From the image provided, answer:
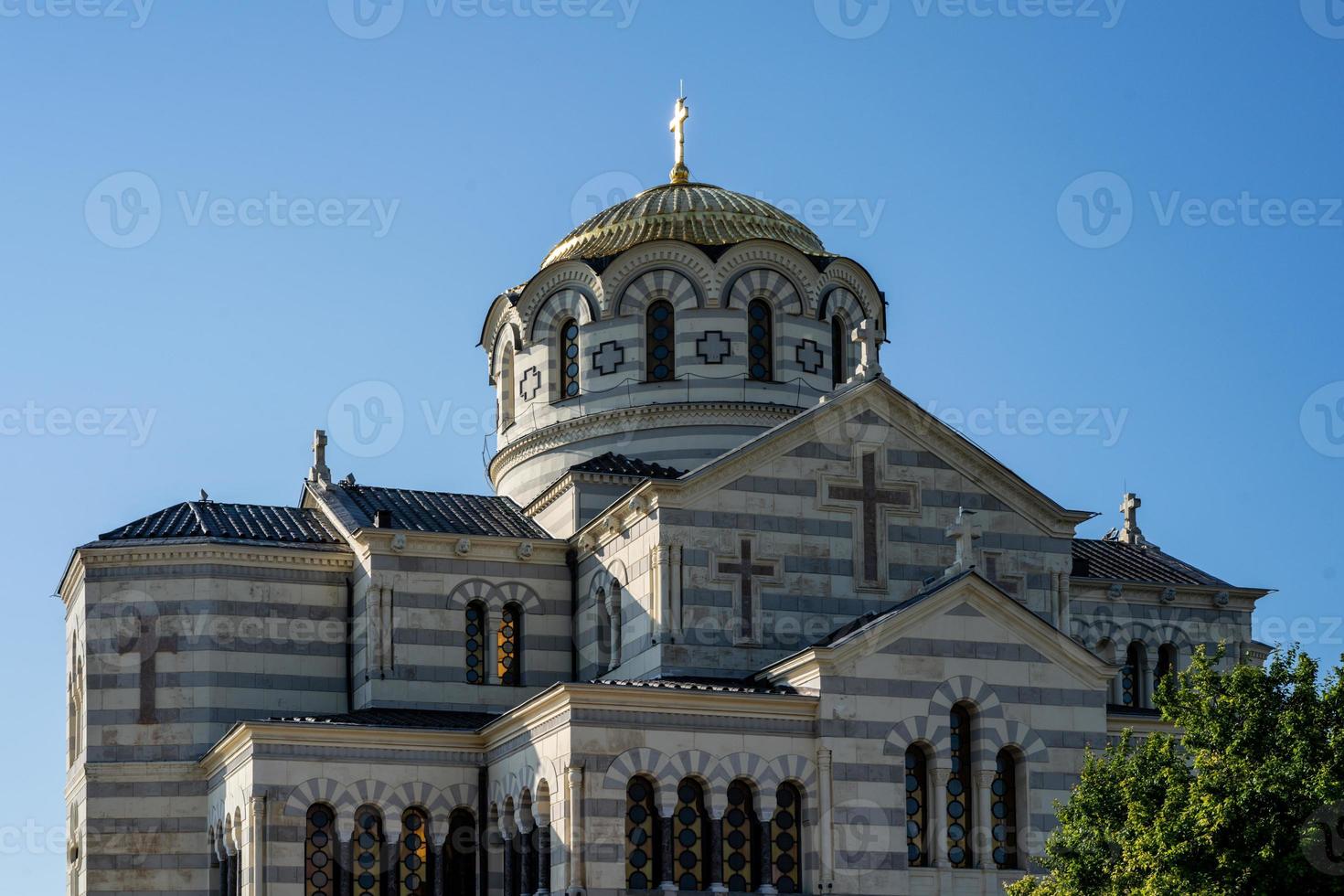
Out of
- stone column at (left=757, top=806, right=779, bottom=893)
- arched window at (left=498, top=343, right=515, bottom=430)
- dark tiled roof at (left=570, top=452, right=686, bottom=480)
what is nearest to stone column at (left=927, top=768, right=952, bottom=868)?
stone column at (left=757, top=806, right=779, bottom=893)

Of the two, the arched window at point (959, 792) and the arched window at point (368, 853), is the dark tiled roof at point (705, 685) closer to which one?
the arched window at point (959, 792)

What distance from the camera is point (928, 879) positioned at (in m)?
34.0

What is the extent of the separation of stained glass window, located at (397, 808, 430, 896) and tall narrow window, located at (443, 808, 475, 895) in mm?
505

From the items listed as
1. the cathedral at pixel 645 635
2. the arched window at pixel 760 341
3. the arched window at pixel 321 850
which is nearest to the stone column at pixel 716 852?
the cathedral at pixel 645 635

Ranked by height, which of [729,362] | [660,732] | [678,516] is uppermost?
[729,362]

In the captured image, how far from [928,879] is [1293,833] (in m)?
7.04

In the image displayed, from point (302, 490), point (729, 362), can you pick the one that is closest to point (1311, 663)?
point (729, 362)

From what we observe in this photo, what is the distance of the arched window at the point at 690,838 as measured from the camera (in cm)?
3359

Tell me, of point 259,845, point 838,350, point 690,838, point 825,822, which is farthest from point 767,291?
point 259,845

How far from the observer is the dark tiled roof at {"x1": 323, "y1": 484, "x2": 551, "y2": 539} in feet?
135

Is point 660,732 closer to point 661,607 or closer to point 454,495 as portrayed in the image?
point 661,607

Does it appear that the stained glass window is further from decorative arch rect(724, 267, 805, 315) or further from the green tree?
decorative arch rect(724, 267, 805, 315)

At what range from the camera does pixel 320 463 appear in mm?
44500

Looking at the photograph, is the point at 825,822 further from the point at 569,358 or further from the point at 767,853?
the point at 569,358
